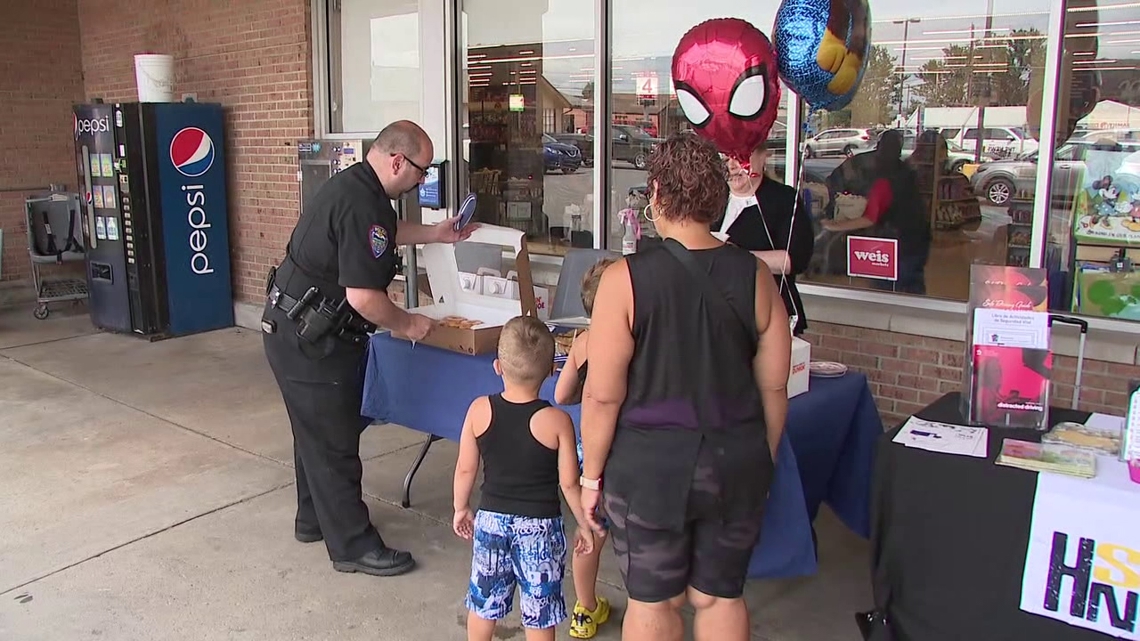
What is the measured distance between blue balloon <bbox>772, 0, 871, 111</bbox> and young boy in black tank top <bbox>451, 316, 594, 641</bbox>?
1.35 meters

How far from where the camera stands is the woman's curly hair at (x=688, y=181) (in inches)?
83.1

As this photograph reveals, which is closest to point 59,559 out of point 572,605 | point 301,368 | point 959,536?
point 301,368

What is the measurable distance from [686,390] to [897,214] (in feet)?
10.9

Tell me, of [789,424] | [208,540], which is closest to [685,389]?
[789,424]

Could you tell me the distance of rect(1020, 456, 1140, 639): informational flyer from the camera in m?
2.12

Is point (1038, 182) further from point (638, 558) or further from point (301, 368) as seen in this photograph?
point (301, 368)

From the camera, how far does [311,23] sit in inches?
286

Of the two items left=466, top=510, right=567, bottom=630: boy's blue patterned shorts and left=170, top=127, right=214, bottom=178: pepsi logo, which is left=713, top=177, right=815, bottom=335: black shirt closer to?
left=466, top=510, right=567, bottom=630: boy's blue patterned shorts

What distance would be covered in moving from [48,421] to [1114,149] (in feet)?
19.6

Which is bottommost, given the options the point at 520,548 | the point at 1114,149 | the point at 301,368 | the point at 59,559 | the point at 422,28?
the point at 59,559

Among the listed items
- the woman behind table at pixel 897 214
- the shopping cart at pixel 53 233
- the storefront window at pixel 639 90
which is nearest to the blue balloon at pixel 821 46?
the woman behind table at pixel 897 214

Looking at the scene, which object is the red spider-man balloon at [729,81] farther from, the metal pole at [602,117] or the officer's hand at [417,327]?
the metal pole at [602,117]

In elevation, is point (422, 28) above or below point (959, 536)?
above

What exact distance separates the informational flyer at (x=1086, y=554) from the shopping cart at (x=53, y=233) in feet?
28.5
